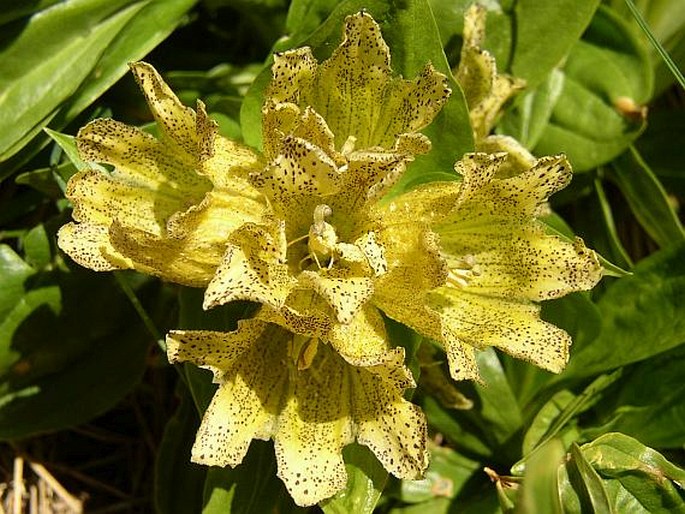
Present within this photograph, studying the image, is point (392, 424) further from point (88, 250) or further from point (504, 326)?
point (88, 250)

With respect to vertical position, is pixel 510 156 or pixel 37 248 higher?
pixel 510 156

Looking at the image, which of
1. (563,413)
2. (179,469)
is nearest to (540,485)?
(563,413)

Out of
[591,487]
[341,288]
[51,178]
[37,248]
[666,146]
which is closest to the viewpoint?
[341,288]

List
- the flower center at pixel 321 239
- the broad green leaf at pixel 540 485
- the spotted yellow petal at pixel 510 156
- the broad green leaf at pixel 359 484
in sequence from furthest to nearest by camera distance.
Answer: the spotted yellow petal at pixel 510 156, the broad green leaf at pixel 359 484, the flower center at pixel 321 239, the broad green leaf at pixel 540 485

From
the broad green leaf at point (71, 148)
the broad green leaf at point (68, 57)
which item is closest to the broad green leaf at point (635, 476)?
the broad green leaf at point (71, 148)

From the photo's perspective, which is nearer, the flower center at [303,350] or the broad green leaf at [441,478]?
the flower center at [303,350]

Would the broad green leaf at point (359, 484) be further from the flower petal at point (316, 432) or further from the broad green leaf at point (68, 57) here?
the broad green leaf at point (68, 57)

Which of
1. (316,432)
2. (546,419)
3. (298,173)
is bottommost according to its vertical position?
(546,419)
